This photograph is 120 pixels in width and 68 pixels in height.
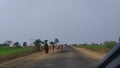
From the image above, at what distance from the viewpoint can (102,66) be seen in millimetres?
2559

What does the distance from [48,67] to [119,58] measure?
22.8m

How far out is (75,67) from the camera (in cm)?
2327

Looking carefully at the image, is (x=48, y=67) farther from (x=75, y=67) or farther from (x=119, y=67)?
(x=119, y=67)

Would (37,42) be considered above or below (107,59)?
above

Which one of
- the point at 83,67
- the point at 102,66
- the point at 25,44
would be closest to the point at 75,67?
the point at 83,67

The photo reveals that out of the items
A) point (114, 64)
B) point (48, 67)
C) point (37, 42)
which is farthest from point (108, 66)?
point (37, 42)

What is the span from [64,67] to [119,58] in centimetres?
2110

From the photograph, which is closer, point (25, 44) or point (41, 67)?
point (41, 67)

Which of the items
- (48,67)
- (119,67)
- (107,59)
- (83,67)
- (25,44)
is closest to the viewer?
(119,67)

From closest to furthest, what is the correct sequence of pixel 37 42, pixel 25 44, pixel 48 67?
1. pixel 48 67
2. pixel 37 42
3. pixel 25 44

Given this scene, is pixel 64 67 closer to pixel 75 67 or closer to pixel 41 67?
pixel 75 67

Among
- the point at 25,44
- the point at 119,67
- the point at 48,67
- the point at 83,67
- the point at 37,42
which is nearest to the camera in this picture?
the point at 119,67

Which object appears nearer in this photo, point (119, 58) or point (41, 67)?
point (119, 58)

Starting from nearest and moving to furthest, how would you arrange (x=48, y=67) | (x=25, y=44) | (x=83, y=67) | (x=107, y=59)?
(x=107, y=59)
(x=83, y=67)
(x=48, y=67)
(x=25, y=44)
